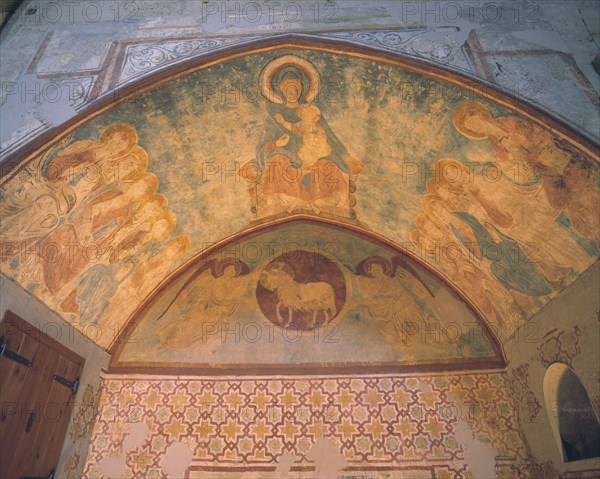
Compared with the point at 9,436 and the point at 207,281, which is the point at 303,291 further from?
the point at 9,436

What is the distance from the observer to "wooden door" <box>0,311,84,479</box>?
538 cm

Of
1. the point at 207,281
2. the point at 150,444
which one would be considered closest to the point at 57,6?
the point at 207,281

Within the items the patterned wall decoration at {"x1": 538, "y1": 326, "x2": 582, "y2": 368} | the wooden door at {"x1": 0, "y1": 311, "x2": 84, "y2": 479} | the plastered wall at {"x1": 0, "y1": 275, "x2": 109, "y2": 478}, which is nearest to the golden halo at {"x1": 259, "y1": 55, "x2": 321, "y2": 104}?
the plastered wall at {"x1": 0, "y1": 275, "x2": 109, "y2": 478}

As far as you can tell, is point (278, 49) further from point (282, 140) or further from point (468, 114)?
point (468, 114)

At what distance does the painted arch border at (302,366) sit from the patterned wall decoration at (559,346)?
4.00 feet

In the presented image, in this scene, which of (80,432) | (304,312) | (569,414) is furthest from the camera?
(304,312)

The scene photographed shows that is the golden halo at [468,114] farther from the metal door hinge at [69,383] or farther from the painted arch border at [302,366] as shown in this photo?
A: the metal door hinge at [69,383]

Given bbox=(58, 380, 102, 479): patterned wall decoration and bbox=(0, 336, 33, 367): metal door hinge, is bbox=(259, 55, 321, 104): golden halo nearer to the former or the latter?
bbox=(0, 336, 33, 367): metal door hinge

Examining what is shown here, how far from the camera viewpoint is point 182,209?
289 inches

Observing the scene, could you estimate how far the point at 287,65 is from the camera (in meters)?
5.81

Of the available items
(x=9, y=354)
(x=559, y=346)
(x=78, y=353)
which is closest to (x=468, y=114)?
(x=559, y=346)

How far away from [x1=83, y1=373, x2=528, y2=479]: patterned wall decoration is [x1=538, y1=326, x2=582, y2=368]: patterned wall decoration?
1351 millimetres

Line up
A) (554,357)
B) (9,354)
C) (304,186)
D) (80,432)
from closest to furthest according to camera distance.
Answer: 1. (9,354)
2. (554,357)
3. (80,432)
4. (304,186)

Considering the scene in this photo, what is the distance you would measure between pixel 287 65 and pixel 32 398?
16.9 feet
